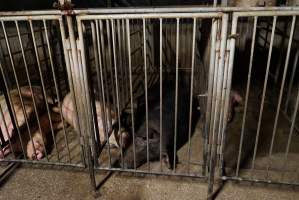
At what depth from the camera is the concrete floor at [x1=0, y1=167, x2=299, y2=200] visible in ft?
6.79

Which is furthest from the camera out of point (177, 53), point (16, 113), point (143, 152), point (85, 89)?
point (16, 113)

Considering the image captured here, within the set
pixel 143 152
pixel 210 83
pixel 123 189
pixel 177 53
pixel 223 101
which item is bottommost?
pixel 123 189

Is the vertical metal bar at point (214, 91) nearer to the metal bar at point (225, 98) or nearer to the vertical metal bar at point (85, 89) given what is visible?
the metal bar at point (225, 98)

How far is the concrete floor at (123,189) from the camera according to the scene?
2068 millimetres

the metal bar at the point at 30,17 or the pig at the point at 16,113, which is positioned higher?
the metal bar at the point at 30,17

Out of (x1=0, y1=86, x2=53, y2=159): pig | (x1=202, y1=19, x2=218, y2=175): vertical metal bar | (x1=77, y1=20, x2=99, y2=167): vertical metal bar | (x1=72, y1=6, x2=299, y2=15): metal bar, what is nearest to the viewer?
(x1=72, y1=6, x2=299, y2=15): metal bar

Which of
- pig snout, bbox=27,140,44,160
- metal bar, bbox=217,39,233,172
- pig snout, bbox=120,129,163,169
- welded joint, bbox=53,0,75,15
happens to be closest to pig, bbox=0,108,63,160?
pig snout, bbox=27,140,44,160

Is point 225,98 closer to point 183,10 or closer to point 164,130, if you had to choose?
point 183,10

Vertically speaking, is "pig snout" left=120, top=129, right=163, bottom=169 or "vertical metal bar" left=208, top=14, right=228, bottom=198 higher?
"vertical metal bar" left=208, top=14, right=228, bottom=198

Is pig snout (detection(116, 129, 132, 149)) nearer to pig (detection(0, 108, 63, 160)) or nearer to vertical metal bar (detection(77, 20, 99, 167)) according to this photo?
vertical metal bar (detection(77, 20, 99, 167))

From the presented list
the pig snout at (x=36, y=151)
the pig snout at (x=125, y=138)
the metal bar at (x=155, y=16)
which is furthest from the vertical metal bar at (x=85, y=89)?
the pig snout at (x=36, y=151)

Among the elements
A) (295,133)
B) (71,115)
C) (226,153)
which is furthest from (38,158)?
(295,133)

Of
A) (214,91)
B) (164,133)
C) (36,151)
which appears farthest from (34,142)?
(214,91)

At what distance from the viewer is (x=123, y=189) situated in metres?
2.15
